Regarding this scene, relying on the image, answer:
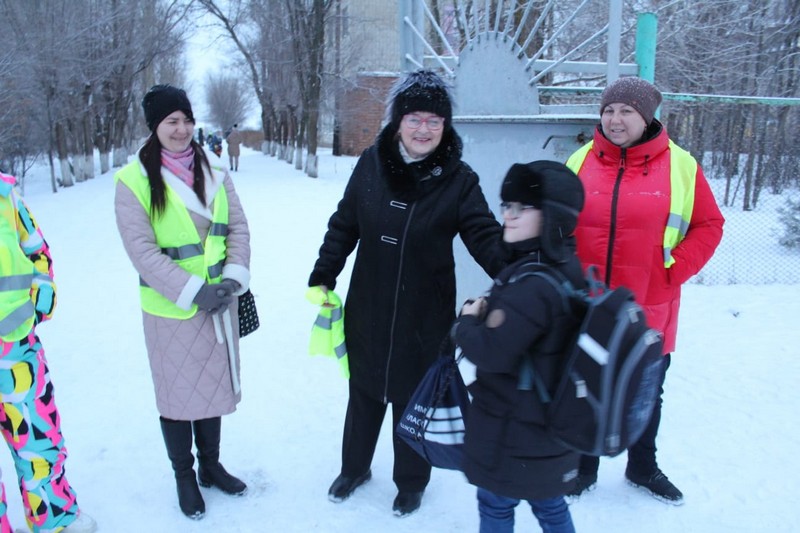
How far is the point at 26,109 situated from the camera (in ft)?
56.2

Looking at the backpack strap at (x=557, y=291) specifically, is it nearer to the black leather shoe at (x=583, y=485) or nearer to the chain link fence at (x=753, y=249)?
the black leather shoe at (x=583, y=485)

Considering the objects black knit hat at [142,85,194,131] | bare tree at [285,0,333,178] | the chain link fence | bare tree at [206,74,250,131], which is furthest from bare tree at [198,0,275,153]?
bare tree at [206,74,250,131]

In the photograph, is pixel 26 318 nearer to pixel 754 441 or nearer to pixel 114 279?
pixel 754 441

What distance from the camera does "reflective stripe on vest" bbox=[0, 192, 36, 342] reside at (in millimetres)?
2141

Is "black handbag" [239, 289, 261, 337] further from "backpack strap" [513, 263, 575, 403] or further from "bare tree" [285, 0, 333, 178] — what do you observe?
"bare tree" [285, 0, 333, 178]

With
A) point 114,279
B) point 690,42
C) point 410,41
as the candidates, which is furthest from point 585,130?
point 690,42

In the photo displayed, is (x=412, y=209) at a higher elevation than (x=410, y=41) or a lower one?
lower

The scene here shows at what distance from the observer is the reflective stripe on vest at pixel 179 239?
2.53 m

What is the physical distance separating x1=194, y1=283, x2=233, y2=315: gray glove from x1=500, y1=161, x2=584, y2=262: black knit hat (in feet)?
4.51

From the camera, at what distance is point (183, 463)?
A: 2.75 m

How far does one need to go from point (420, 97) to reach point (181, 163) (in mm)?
1066

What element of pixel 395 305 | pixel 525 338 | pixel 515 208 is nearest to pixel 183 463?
pixel 395 305

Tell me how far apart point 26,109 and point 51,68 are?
1.97 meters

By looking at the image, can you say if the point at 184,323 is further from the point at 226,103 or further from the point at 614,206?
the point at 226,103
